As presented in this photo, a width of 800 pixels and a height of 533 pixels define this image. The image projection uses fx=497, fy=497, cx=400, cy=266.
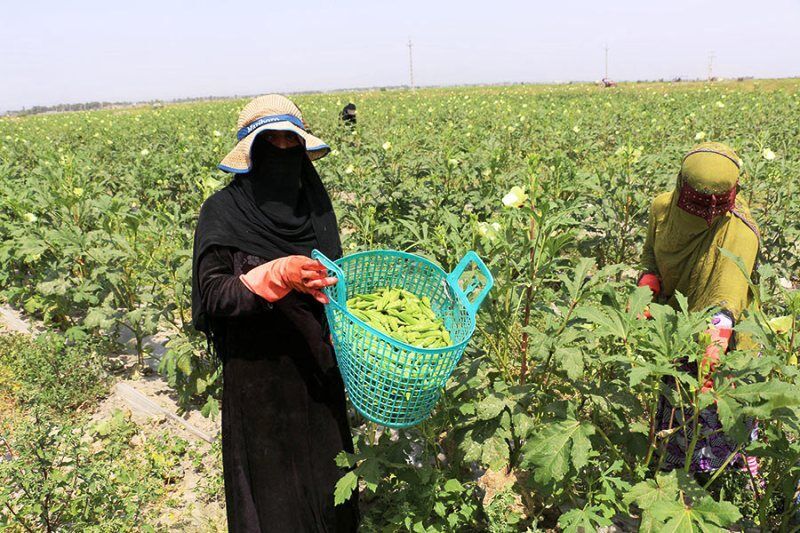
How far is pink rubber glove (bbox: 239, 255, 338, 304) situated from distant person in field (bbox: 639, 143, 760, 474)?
1392 mm

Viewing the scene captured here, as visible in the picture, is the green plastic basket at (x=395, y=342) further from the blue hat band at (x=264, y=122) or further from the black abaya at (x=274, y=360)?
the blue hat band at (x=264, y=122)

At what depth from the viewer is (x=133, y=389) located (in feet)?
11.8

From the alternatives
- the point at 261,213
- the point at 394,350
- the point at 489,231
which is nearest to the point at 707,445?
the point at 489,231

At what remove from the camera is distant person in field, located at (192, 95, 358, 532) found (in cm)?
171

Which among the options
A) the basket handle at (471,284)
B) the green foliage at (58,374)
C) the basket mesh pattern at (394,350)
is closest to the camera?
the basket mesh pattern at (394,350)

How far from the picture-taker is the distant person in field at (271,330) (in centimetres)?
171

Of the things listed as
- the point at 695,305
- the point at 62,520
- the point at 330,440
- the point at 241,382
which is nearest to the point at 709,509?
the point at 695,305

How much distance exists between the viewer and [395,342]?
1.31 meters

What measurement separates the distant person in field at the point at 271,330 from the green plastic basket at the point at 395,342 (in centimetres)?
21

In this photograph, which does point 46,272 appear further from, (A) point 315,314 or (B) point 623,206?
(B) point 623,206

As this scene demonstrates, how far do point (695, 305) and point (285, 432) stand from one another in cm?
190

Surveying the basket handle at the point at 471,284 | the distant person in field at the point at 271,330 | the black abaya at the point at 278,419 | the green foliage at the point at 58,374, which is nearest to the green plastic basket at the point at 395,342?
the basket handle at the point at 471,284

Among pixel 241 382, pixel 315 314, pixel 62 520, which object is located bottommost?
pixel 62 520

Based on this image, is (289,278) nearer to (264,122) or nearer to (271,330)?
(271,330)
